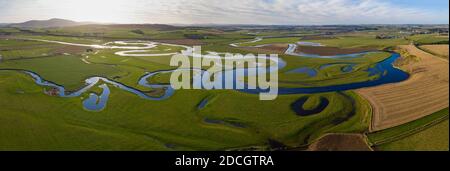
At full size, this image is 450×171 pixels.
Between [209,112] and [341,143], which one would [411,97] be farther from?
[209,112]

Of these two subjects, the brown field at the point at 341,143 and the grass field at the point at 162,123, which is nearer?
the brown field at the point at 341,143

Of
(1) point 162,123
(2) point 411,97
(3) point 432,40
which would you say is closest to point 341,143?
(1) point 162,123

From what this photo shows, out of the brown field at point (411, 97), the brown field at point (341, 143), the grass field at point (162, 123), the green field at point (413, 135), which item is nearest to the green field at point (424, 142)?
the green field at point (413, 135)

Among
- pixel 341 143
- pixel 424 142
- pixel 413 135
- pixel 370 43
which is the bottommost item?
pixel 341 143

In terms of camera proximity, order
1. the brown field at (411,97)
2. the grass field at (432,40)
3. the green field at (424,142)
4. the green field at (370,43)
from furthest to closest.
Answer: the green field at (370,43) → the grass field at (432,40) → the brown field at (411,97) → the green field at (424,142)

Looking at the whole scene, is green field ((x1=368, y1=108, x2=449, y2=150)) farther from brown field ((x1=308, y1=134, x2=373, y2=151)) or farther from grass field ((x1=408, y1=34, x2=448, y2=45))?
grass field ((x1=408, y1=34, x2=448, y2=45))

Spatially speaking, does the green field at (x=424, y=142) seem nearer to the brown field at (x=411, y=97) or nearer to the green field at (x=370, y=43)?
the brown field at (x=411, y=97)

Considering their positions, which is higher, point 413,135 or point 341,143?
point 413,135
